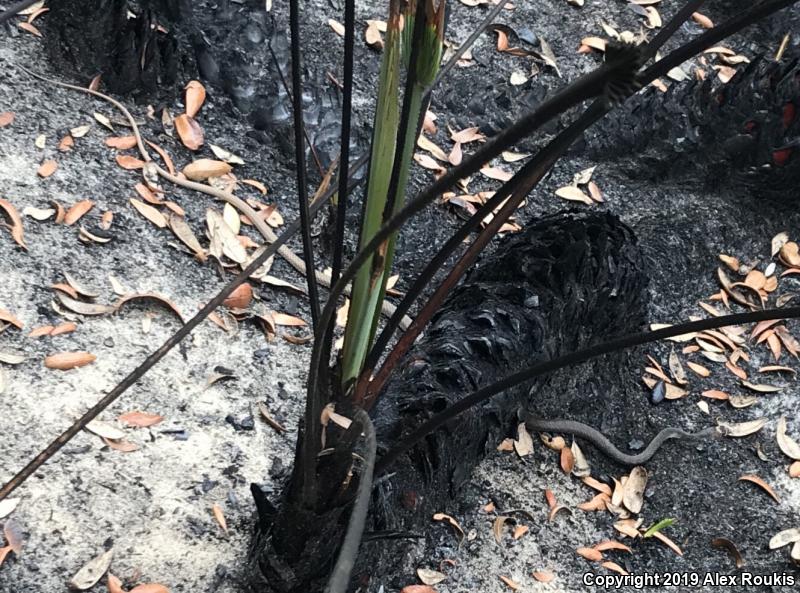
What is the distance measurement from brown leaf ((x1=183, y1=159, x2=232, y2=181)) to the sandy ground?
0.15 ft

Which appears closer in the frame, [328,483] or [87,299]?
[328,483]

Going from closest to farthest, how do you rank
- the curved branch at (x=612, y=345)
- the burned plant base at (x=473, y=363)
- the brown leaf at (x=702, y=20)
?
the curved branch at (x=612, y=345) < the burned plant base at (x=473, y=363) < the brown leaf at (x=702, y=20)

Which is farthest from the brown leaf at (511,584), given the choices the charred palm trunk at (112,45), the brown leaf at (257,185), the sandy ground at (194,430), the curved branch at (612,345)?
the charred palm trunk at (112,45)

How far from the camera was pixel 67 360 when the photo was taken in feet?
4.80

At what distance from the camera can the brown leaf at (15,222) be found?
1600mm

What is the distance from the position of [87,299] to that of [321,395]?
692 millimetres

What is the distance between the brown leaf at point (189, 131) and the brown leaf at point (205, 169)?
53mm

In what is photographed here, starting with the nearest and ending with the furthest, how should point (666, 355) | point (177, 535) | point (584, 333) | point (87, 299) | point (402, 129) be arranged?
point (402, 129) < point (177, 535) < point (87, 299) < point (584, 333) < point (666, 355)

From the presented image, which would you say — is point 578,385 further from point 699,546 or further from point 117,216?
point 117,216

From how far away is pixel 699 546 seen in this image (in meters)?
1.63

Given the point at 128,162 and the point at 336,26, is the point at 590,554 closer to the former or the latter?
the point at 128,162

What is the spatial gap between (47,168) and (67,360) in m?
0.50

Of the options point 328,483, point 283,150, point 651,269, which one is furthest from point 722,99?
point 328,483

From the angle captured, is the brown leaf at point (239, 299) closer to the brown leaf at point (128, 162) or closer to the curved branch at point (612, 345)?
the brown leaf at point (128, 162)
